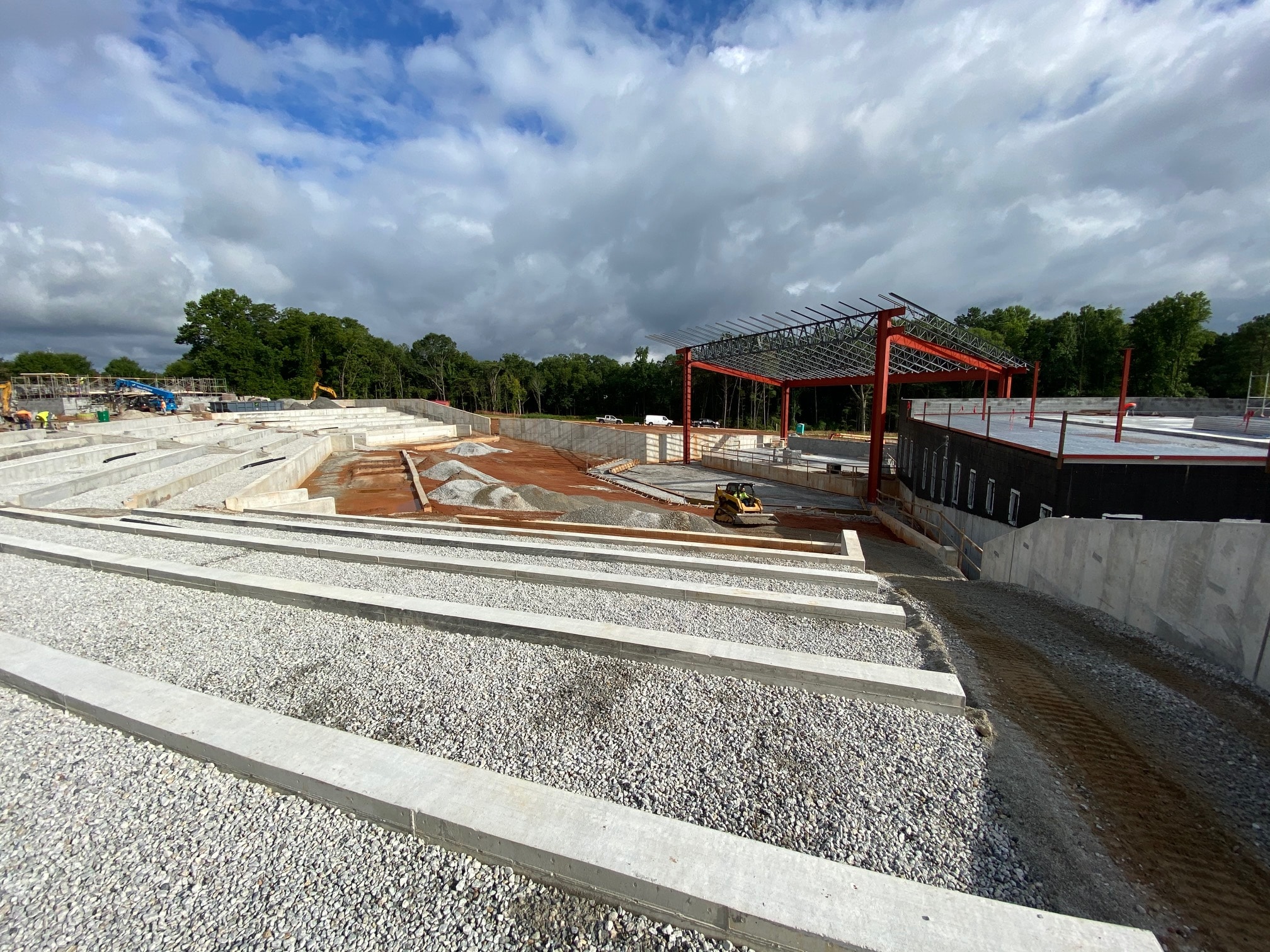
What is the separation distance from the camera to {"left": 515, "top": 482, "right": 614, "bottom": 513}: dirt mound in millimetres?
22266

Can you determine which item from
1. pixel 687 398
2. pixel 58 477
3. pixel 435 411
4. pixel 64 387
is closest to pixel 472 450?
pixel 687 398

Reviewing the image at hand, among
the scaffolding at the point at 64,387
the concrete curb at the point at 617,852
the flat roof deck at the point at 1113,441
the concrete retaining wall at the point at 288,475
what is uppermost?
the scaffolding at the point at 64,387

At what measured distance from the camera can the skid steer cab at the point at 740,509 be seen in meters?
20.2

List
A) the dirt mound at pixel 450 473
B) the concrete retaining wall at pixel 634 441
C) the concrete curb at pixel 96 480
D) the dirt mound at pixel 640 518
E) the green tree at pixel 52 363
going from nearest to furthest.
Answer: the concrete curb at pixel 96 480 → the dirt mound at pixel 640 518 → the dirt mound at pixel 450 473 → the concrete retaining wall at pixel 634 441 → the green tree at pixel 52 363

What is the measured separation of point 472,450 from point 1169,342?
5914 centimetres

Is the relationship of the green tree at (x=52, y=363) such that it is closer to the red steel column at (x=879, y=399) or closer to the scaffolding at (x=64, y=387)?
the scaffolding at (x=64, y=387)

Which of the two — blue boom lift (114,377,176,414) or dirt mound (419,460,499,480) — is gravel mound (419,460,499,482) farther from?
blue boom lift (114,377,176,414)

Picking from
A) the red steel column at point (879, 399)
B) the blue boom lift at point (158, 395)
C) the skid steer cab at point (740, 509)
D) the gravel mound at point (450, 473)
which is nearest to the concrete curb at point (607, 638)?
the skid steer cab at point (740, 509)

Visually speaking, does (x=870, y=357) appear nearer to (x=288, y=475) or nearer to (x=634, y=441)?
(x=634, y=441)

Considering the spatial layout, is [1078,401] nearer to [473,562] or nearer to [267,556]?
[473,562]

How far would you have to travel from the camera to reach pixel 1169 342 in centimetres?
4434

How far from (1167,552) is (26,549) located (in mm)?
17793

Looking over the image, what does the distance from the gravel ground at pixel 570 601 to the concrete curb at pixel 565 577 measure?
11 cm

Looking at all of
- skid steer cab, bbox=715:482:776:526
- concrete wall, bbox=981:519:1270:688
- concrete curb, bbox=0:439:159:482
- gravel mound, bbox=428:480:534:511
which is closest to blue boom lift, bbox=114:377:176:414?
concrete curb, bbox=0:439:159:482
